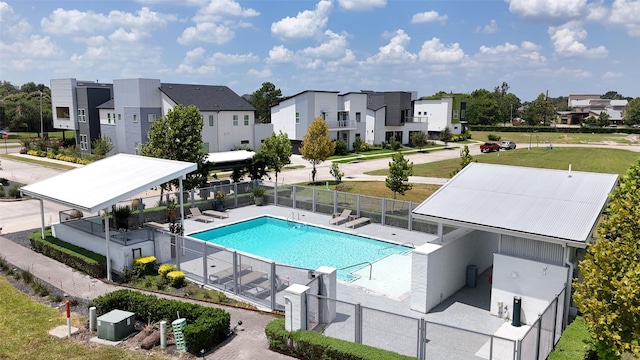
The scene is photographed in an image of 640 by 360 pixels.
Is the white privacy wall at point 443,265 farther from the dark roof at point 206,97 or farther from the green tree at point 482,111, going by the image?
the green tree at point 482,111

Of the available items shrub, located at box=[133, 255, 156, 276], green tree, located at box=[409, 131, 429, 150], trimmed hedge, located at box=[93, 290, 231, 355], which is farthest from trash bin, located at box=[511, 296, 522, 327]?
green tree, located at box=[409, 131, 429, 150]

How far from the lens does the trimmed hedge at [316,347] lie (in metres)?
11.5

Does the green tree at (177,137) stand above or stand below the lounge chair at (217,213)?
above

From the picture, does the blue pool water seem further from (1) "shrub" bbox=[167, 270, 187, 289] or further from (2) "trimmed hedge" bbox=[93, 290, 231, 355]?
(2) "trimmed hedge" bbox=[93, 290, 231, 355]

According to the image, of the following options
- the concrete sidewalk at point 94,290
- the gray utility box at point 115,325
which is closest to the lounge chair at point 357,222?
the concrete sidewalk at point 94,290

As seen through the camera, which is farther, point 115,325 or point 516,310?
point 516,310

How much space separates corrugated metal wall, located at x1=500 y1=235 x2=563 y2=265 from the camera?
14344 mm

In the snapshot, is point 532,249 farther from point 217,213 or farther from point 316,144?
point 316,144

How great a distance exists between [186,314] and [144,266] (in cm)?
626

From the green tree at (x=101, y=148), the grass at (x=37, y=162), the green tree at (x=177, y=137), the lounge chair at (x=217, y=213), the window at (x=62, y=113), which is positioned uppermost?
the window at (x=62, y=113)

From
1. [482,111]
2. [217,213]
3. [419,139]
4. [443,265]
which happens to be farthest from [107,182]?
[482,111]

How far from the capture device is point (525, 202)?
51.7 ft

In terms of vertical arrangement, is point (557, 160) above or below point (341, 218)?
above

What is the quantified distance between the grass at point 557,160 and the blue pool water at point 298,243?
69.7 ft
